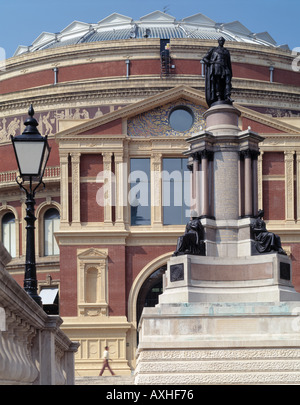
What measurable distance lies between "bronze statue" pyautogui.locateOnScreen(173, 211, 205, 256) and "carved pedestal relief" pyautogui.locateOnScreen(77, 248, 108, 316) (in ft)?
81.0

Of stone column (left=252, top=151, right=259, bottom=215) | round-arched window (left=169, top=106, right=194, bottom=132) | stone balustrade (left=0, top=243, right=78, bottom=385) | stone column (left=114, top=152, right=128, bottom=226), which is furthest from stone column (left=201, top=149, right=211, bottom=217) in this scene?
round-arched window (left=169, top=106, right=194, bottom=132)

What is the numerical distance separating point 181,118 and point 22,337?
141ft

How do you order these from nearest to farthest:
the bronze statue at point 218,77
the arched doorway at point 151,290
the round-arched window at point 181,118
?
the bronze statue at point 218,77
the arched doorway at point 151,290
the round-arched window at point 181,118

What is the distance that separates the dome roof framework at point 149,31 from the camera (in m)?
77.6

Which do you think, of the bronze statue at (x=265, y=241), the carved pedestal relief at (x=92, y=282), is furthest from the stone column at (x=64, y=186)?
the bronze statue at (x=265, y=241)

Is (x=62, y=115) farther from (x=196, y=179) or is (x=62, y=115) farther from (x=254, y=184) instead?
(x=254, y=184)

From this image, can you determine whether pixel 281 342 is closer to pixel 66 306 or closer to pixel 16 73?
pixel 66 306

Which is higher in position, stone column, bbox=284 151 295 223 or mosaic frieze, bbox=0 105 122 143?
mosaic frieze, bbox=0 105 122 143

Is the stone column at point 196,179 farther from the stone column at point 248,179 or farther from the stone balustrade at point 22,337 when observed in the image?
the stone balustrade at point 22,337

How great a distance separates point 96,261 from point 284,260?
26.7m

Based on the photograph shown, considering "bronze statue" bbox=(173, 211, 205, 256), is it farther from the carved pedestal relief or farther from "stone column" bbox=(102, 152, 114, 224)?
"stone column" bbox=(102, 152, 114, 224)

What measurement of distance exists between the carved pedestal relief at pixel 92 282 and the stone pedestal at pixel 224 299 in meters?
23.3

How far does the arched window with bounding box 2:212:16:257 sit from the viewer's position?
209ft

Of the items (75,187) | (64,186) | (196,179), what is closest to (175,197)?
(75,187)
